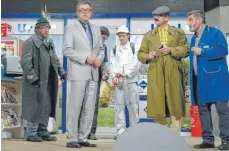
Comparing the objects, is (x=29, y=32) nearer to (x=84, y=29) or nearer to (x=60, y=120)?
(x=60, y=120)

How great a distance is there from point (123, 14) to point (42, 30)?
10.5 ft

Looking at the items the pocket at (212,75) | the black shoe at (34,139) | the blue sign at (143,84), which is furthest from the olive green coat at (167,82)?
the blue sign at (143,84)

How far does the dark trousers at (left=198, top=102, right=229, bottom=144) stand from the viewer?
16.3 ft

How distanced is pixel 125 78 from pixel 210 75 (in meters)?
2.20

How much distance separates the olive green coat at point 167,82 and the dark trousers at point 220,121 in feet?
0.79

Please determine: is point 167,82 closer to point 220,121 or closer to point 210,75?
point 210,75

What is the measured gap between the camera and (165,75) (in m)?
5.20

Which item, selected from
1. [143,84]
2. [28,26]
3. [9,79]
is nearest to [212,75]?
[9,79]

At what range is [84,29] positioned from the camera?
5395mm

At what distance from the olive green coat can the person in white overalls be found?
1.81m

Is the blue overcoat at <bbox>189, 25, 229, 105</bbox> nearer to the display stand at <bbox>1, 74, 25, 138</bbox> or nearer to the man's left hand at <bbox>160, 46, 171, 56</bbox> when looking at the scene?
the man's left hand at <bbox>160, 46, 171, 56</bbox>

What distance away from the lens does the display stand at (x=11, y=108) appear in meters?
6.89

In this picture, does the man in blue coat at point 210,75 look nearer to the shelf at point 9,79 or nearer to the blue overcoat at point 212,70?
the blue overcoat at point 212,70

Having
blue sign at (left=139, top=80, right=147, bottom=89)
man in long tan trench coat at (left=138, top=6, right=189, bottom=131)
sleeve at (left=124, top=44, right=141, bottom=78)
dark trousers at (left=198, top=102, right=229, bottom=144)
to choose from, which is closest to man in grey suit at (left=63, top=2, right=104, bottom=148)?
man in long tan trench coat at (left=138, top=6, right=189, bottom=131)
